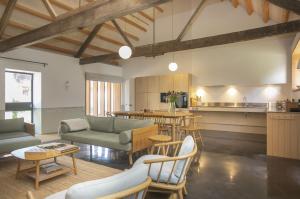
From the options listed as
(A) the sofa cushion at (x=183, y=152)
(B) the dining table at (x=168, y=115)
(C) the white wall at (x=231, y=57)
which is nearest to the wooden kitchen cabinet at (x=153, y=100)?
(C) the white wall at (x=231, y=57)

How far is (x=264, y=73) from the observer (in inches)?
239

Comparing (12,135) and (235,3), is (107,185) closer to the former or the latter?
(12,135)

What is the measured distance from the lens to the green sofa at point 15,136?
357 cm

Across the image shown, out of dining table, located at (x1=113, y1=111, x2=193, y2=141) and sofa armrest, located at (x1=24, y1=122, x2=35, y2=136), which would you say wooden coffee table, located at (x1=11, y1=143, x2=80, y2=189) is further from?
dining table, located at (x1=113, y1=111, x2=193, y2=141)

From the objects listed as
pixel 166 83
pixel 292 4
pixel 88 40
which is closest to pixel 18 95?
pixel 88 40

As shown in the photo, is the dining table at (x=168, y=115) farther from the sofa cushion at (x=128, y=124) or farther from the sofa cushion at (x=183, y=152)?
the sofa cushion at (x=183, y=152)

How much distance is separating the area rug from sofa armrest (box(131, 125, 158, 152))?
60 cm

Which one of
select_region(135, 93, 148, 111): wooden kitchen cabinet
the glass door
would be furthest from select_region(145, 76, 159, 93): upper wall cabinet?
the glass door

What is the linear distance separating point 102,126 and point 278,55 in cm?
557

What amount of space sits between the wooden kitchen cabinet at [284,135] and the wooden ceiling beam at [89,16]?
11.1 ft

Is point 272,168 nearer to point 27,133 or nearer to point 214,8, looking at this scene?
point 27,133

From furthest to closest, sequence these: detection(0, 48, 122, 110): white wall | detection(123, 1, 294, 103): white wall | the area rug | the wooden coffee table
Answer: detection(123, 1, 294, 103): white wall < detection(0, 48, 122, 110): white wall < the wooden coffee table < the area rug

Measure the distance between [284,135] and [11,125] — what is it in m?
5.94

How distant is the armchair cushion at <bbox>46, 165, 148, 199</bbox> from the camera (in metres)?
1.04
